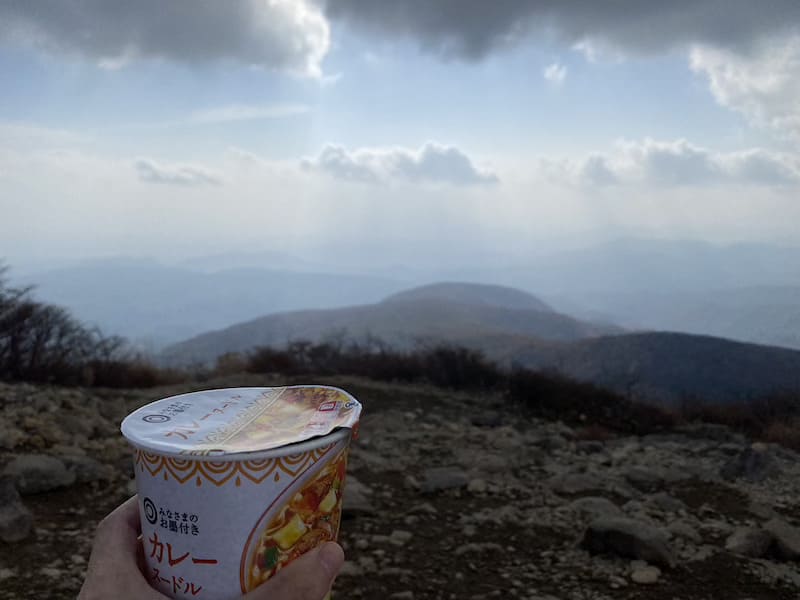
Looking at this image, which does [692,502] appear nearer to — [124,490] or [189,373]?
[124,490]

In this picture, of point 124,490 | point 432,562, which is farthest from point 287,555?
point 124,490

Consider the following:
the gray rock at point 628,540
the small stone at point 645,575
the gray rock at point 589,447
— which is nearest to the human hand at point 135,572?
the small stone at point 645,575

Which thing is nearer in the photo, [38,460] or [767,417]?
[38,460]

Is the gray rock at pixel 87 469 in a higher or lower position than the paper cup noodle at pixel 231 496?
lower

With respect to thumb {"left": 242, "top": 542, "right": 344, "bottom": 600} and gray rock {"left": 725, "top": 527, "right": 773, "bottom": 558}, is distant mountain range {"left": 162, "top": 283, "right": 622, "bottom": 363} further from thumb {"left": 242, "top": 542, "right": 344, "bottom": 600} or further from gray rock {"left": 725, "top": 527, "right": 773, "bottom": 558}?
thumb {"left": 242, "top": 542, "right": 344, "bottom": 600}

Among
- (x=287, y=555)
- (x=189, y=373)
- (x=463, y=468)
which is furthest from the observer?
(x=189, y=373)

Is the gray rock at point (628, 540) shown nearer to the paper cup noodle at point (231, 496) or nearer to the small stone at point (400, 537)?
the small stone at point (400, 537)

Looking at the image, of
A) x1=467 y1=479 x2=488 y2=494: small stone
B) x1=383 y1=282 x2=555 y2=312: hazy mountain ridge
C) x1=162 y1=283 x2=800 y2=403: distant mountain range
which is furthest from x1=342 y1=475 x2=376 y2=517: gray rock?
x1=383 y1=282 x2=555 y2=312: hazy mountain ridge
